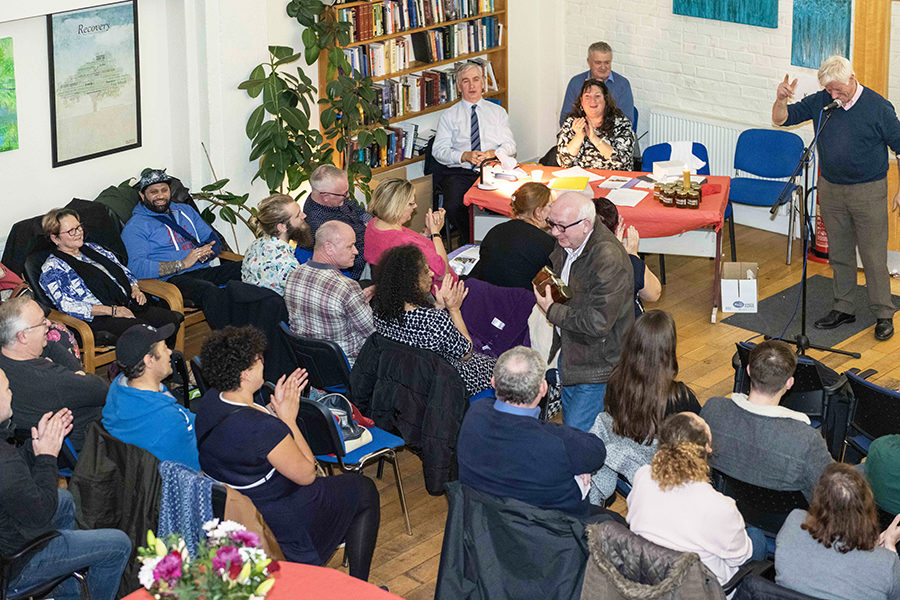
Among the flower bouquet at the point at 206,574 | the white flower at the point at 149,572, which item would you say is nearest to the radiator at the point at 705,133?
the flower bouquet at the point at 206,574

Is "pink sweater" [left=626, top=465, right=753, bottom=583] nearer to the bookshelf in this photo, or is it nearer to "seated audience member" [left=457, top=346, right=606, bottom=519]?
"seated audience member" [left=457, top=346, right=606, bottom=519]

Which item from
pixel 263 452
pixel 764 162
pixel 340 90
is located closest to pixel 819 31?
pixel 764 162

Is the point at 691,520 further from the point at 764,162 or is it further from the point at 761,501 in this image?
the point at 764,162

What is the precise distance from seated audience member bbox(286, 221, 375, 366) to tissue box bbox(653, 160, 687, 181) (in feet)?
10.0

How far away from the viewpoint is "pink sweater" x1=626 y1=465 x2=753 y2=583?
3363mm

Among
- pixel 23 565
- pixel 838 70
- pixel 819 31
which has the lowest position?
pixel 23 565

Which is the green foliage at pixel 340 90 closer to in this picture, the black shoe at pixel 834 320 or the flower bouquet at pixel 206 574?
the black shoe at pixel 834 320

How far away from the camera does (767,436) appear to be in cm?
383

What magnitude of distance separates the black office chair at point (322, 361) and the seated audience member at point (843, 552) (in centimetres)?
232

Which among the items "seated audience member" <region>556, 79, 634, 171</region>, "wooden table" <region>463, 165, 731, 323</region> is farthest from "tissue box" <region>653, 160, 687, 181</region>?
"seated audience member" <region>556, 79, 634, 171</region>

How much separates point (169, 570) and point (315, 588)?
76 cm

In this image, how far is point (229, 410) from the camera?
389cm

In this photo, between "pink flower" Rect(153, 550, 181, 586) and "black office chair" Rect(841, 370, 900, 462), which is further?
"black office chair" Rect(841, 370, 900, 462)

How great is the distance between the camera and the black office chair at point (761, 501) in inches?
152
